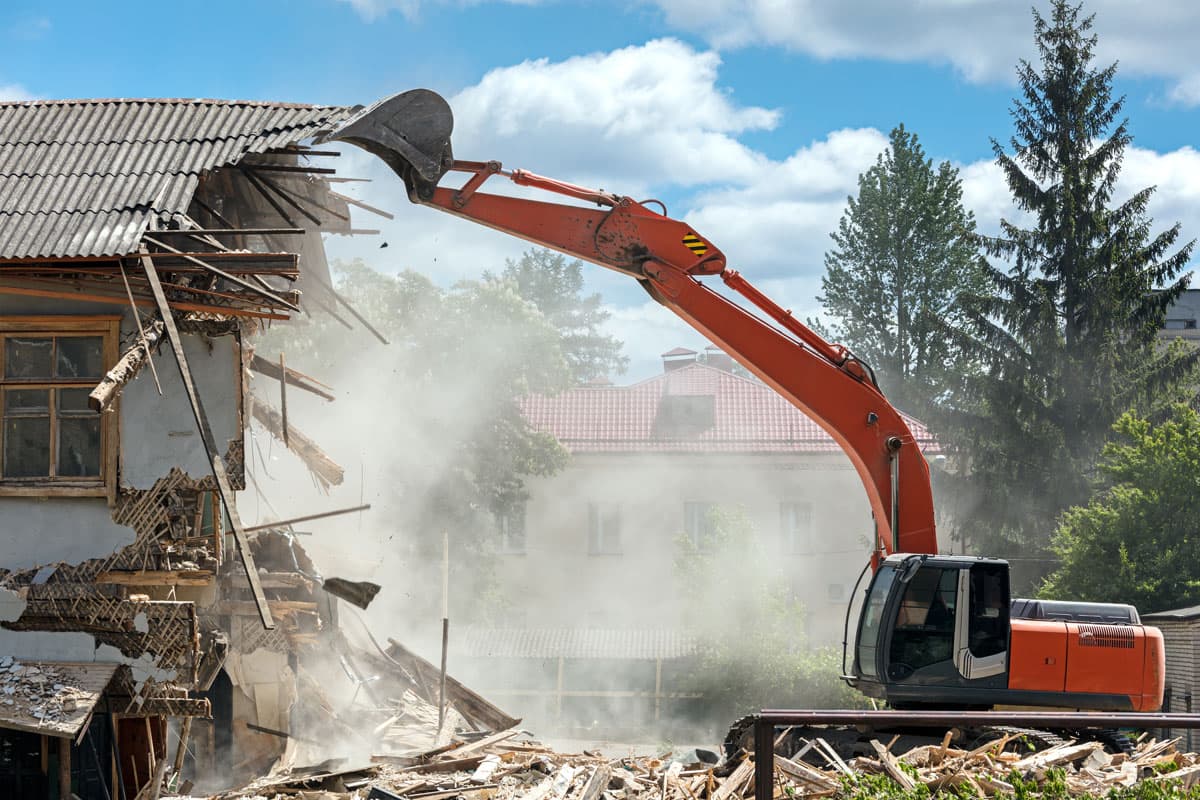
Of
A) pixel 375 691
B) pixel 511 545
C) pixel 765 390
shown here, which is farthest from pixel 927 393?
pixel 375 691

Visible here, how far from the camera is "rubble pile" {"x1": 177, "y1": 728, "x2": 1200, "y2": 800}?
944 centimetres

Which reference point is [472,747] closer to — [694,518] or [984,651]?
[984,651]

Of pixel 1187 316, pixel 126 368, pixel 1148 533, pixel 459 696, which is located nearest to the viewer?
pixel 126 368

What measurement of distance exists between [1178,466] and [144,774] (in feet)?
69.6

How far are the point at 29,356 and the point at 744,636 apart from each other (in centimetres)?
2210

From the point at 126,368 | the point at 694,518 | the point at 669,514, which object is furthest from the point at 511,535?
the point at 126,368

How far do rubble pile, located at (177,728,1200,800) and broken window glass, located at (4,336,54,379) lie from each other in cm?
471

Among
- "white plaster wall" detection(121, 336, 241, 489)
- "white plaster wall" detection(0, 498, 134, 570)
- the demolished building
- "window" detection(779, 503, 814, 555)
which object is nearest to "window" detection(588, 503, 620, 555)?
"window" detection(779, 503, 814, 555)

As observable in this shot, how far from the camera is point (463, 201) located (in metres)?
13.0

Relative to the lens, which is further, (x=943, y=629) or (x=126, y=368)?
(x=126, y=368)

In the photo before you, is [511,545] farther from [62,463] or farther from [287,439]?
[62,463]

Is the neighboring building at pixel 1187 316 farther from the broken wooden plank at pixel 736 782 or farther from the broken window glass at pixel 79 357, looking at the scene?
the broken window glass at pixel 79 357

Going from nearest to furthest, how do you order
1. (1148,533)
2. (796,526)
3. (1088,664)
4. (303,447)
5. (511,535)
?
1. (1088,664)
2. (303,447)
3. (1148,533)
4. (796,526)
5. (511,535)

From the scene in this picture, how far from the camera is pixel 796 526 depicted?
1581 inches
